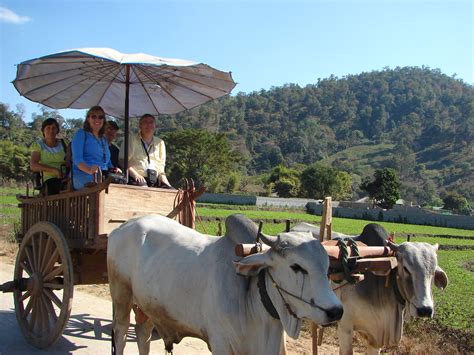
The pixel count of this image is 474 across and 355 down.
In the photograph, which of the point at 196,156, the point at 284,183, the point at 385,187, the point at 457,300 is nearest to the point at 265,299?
the point at 457,300

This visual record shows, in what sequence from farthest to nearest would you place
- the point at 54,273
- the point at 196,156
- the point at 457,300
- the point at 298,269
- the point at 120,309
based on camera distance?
the point at 196,156 → the point at 457,300 → the point at 54,273 → the point at 120,309 → the point at 298,269

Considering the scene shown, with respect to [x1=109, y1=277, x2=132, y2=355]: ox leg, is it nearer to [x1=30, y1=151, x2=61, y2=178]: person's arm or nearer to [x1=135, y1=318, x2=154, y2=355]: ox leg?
[x1=135, y1=318, x2=154, y2=355]: ox leg

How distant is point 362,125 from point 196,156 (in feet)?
344

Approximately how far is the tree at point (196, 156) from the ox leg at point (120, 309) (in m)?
49.9

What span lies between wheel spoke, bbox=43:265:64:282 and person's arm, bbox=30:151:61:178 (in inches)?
51.1

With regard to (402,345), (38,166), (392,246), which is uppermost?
(38,166)

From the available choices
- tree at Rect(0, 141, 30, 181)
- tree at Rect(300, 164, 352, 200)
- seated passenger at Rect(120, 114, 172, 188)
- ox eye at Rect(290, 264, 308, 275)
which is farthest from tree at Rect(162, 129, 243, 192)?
ox eye at Rect(290, 264, 308, 275)

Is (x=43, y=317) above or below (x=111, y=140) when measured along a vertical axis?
below

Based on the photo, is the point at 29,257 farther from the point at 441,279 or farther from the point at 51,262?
the point at 441,279

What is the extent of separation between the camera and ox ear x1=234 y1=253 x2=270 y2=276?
127 inches

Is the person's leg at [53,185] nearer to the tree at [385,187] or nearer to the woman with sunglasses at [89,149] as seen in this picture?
the woman with sunglasses at [89,149]

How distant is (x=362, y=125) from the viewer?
15125cm

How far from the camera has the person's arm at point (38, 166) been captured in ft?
20.0

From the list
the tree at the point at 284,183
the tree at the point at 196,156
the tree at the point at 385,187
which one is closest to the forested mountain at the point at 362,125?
the tree at the point at 284,183
